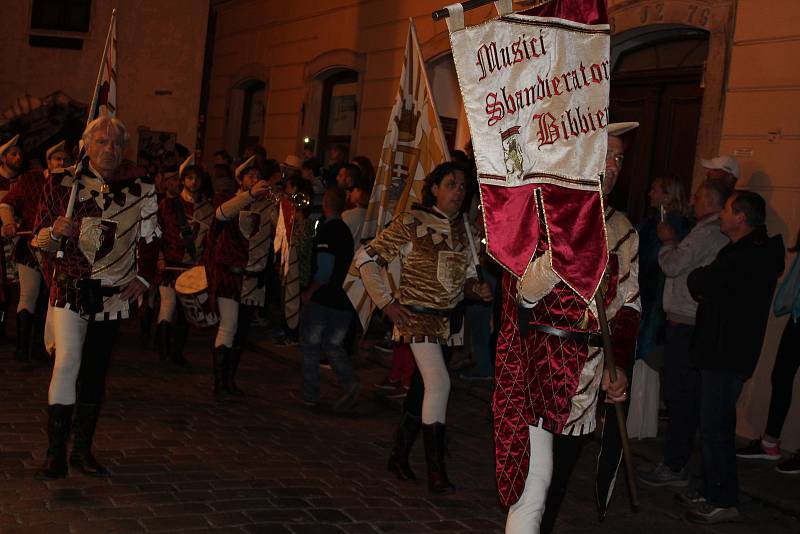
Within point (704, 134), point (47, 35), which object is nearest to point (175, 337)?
point (704, 134)

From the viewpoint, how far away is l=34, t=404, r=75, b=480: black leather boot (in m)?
5.85

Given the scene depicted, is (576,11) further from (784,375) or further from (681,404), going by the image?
(784,375)

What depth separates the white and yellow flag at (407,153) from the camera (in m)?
7.48

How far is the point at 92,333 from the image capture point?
6.04m

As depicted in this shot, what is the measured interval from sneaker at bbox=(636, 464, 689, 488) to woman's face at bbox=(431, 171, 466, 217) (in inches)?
93.7

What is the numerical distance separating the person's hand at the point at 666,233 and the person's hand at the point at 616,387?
10.9 feet

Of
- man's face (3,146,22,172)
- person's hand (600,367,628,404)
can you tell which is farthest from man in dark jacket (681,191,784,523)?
man's face (3,146,22,172)

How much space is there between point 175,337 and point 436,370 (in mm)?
4593

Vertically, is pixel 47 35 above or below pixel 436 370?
above

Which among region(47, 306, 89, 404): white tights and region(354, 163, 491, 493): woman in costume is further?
region(354, 163, 491, 493): woman in costume

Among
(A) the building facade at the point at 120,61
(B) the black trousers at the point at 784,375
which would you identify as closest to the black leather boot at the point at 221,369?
(B) the black trousers at the point at 784,375

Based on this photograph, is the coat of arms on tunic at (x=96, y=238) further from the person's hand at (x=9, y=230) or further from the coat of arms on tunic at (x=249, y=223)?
the person's hand at (x=9, y=230)

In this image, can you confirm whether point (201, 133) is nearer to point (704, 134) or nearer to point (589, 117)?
point (704, 134)

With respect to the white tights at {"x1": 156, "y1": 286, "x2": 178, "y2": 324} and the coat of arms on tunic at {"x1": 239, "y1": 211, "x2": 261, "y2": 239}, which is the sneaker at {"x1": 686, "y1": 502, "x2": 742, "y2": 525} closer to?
the coat of arms on tunic at {"x1": 239, "y1": 211, "x2": 261, "y2": 239}
